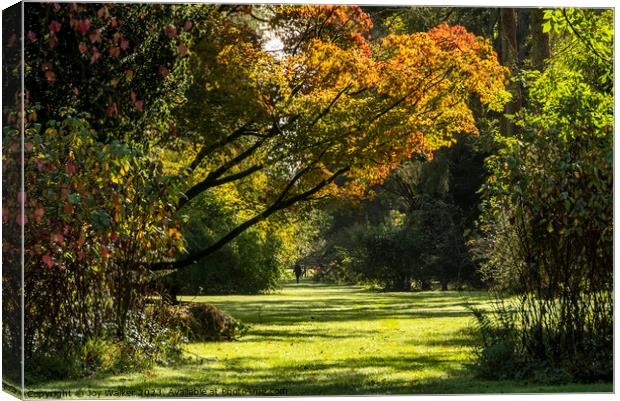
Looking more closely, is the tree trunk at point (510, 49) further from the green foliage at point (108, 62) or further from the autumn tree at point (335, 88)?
the green foliage at point (108, 62)

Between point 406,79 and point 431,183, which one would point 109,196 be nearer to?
point 406,79

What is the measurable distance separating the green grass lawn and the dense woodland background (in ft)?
1.41

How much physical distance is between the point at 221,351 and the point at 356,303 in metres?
10.5

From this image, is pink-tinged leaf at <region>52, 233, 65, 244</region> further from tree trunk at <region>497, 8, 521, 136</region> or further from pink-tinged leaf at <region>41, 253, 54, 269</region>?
tree trunk at <region>497, 8, 521, 136</region>

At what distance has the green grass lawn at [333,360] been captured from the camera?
9.27 metres

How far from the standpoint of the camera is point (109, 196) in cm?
1009

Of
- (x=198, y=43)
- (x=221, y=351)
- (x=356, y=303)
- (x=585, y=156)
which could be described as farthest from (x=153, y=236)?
(x=356, y=303)

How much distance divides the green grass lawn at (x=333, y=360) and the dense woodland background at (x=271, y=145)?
43cm

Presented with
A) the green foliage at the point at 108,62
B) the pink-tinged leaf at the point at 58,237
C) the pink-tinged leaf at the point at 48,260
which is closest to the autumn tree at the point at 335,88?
the green foliage at the point at 108,62

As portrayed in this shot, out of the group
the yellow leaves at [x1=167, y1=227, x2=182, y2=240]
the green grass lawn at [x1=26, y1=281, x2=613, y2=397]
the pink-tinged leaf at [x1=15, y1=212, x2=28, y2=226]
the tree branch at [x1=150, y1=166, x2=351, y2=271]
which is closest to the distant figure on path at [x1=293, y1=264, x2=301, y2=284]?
the green grass lawn at [x1=26, y1=281, x2=613, y2=397]

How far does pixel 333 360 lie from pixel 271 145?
3.83m

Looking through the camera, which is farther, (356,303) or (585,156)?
(356,303)

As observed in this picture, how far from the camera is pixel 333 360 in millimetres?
11422

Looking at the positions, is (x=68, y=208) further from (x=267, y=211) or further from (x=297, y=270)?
(x=297, y=270)
